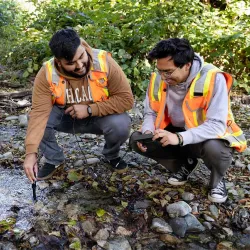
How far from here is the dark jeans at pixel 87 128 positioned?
10.0 feet

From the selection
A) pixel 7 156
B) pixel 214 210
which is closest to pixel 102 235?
pixel 214 210

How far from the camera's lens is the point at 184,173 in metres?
3.12

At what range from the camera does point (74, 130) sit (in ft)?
10.6

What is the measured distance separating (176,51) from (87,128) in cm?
119

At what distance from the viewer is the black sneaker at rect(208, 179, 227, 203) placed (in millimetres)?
2824

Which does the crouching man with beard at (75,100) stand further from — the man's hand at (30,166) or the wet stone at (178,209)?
the wet stone at (178,209)

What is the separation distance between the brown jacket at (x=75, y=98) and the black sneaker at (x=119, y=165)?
561 mm

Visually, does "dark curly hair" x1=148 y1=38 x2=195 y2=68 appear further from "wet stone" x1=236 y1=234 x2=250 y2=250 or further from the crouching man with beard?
"wet stone" x1=236 y1=234 x2=250 y2=250

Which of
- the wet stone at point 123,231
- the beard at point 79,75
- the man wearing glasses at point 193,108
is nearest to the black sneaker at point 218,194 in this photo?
the man wearing glasses at point 193,108

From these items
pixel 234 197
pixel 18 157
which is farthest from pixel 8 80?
pixel 234 197

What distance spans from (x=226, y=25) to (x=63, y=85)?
14.8 feet

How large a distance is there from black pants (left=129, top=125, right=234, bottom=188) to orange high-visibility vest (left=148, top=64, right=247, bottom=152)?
9 centimetres

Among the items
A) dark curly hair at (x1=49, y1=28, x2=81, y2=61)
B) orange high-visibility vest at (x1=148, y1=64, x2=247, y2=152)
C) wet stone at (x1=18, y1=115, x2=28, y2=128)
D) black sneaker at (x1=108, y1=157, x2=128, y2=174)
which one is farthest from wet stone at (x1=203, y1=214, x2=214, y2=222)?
wet stone at (x1=18, y1=115, x2=28, y2=128)

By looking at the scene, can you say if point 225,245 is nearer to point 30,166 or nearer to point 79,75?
point 30,166
